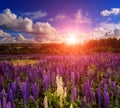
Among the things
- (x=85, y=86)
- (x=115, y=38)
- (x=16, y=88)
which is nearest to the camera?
(x=85, y=86)

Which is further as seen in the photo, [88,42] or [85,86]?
[88,42]

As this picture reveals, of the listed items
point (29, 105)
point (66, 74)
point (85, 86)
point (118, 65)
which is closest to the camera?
point (29, 105)

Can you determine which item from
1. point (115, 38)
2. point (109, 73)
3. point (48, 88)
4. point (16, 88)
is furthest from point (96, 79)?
point (115, 38)

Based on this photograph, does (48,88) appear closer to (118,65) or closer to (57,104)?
(57,104)

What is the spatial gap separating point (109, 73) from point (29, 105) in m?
4.56

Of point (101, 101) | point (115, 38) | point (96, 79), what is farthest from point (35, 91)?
point (115, 38)

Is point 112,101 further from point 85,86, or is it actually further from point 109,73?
point 109,73

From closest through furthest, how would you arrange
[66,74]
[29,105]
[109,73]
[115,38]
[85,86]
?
[29,105] < [85,86] < [66,74] < [109,73] < [115,38]

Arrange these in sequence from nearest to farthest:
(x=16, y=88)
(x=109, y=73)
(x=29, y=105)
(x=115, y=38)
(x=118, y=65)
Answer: (x=29, y=105) → (x=16, y=88) → (x=109, y=73) → (x=118, y=65) → (x=115, y=38)

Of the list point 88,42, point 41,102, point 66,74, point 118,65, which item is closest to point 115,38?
point 88,42

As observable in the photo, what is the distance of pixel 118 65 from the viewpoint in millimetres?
12477

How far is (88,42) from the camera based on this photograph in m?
46.8

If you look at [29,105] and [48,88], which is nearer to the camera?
[29,105]

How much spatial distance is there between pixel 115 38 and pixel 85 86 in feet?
125
